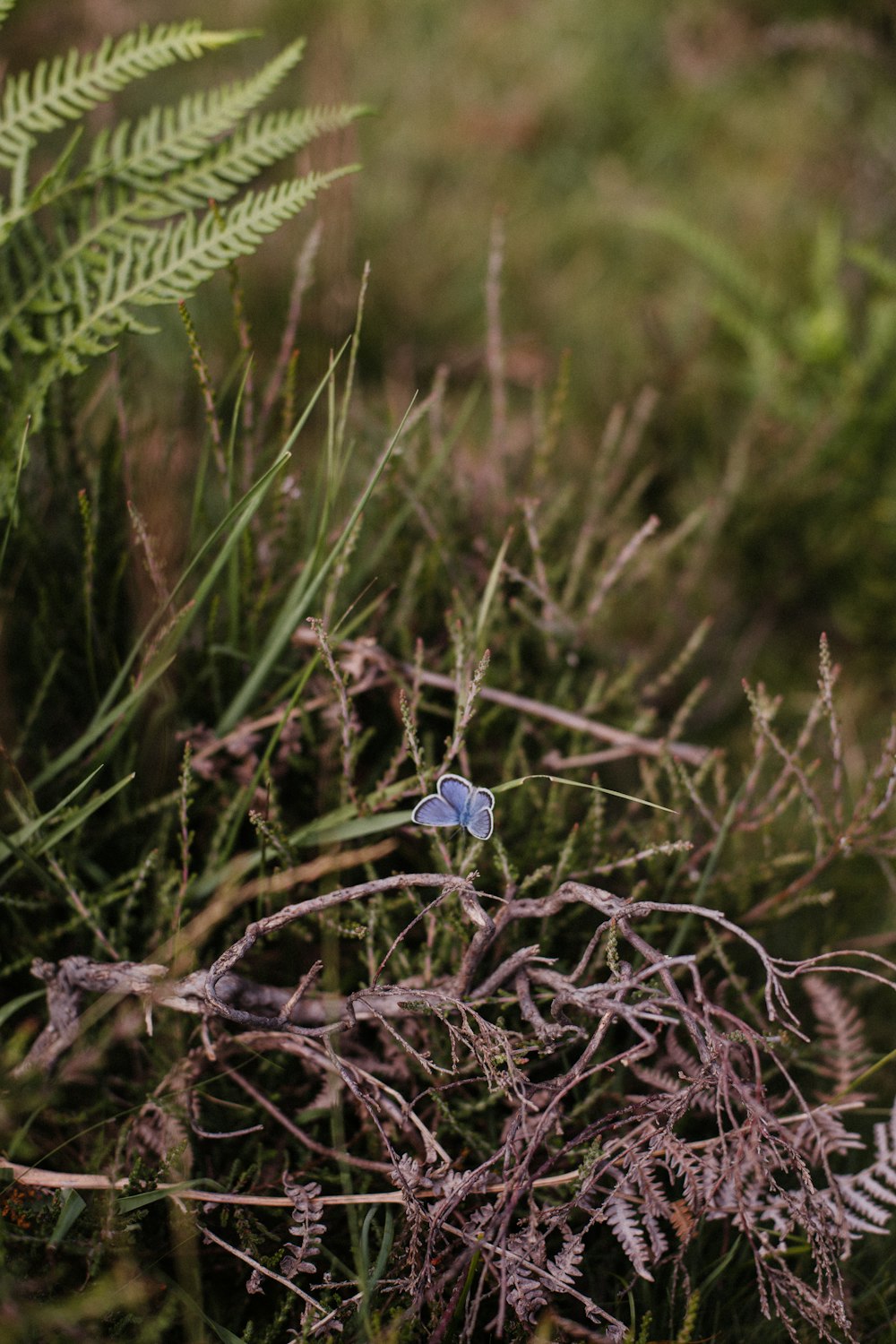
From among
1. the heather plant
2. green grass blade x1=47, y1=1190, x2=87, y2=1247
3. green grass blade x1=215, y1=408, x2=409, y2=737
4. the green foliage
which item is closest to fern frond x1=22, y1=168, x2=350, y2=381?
the green foliage

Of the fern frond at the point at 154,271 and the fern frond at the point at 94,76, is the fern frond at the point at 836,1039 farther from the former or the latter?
the fern frond at the point at 94,76

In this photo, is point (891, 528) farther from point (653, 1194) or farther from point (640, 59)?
point (640, 59)

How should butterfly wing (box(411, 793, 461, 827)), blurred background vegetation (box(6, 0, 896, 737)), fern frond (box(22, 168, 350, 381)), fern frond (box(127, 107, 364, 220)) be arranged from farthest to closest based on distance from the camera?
blurred background vegetation (box(6, 0, 896, 737)) < fern frond (box(127, 107, 364, 220)) < fern frond (box(22, 168, 350, 381)) < butterfly wing (box(411, 793, 461, 827))

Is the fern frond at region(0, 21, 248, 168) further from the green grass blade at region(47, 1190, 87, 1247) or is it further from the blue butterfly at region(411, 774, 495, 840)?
the green grass blade at region(47, 1190, 87, 1247)

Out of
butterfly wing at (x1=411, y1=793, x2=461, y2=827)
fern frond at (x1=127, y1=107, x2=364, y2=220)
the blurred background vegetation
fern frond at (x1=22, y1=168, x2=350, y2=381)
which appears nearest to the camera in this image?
butterfly wing at (x1=411, y1=793, x2=461, y2=827)

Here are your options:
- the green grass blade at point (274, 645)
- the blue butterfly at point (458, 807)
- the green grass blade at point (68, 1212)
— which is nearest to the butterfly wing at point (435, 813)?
the blue butterfly at point (458, 807)

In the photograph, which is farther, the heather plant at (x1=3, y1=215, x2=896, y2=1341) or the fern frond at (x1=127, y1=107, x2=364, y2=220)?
the fern frond at (x1=127, y1=107, x2=364, y2=220)

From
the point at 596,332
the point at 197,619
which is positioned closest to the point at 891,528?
the point at 596,332

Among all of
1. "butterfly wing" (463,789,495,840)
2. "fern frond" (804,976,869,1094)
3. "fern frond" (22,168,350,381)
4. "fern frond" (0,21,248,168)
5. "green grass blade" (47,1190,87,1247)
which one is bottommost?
"fern frond" (804,976,869,1094)
